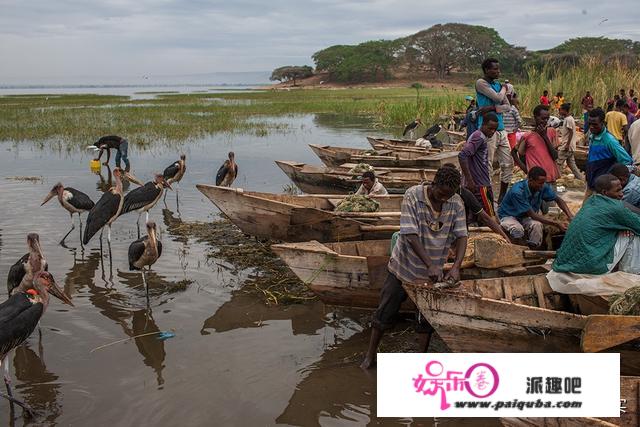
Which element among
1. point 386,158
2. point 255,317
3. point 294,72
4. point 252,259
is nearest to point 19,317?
point 255,317

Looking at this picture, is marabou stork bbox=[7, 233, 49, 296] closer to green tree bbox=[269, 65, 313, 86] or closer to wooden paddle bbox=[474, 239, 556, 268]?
wooden paddle bbox=[474, 239, 556, 268]

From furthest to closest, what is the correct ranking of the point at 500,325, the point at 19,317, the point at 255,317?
the point at 255,317
the point at 19,317
the point at 500,325

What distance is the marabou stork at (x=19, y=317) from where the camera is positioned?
4.77 meters

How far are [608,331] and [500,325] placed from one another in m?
0.75

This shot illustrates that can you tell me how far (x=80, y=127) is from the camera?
25.3 meters

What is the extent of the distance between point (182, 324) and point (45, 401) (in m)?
1.79

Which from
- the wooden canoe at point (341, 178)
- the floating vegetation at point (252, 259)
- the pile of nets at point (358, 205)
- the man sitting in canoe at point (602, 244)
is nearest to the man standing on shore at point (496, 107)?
the pile of nets at point (358, 205)

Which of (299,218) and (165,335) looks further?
(299,218)

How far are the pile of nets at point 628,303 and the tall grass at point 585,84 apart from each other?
1602 centimetres

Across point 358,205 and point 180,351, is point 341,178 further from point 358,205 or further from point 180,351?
point 180,351

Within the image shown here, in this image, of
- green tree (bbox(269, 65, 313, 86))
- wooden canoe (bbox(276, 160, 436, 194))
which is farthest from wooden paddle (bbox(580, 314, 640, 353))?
green tree (bbox(269, 65, 313, 86))

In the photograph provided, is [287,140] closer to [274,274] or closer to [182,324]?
[274,274]

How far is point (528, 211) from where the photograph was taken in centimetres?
661

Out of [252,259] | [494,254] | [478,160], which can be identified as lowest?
[252,259]
